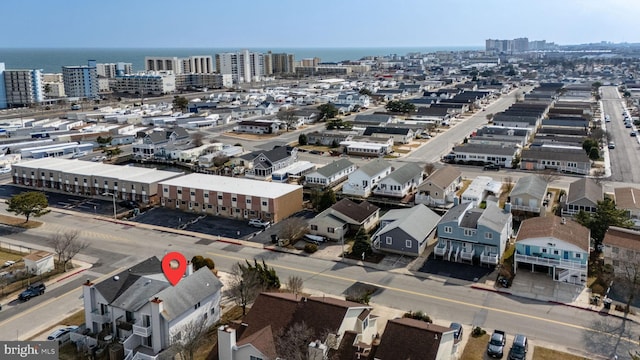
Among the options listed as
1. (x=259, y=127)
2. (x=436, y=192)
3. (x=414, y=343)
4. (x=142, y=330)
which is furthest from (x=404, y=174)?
(x=259, y=127)

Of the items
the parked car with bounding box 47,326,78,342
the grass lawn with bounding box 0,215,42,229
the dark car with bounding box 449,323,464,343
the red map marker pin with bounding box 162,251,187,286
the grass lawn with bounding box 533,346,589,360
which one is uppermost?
the red map marker pin with bounding box 162,251,187,286

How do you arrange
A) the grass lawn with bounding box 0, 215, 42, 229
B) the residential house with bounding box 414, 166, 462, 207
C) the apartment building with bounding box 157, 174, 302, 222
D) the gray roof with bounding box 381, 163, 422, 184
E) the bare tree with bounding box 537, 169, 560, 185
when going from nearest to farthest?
the grass lawn with bounding box 0, 215, 42, 229, the apartment building with bounding box 157, 174, 302, 222, the residential house with bounding box 414, 166, 462, 207, the gray roof with bounding box 381, 163, 422, 184, the bare tree with bounding box 537, 169, 560, 185

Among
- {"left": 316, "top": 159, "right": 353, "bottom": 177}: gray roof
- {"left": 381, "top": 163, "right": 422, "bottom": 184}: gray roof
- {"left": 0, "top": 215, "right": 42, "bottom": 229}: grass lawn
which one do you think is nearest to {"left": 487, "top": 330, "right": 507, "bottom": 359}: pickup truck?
{"left": 381, "top": 163, "right": 422, "bottom": 184}: gray roof

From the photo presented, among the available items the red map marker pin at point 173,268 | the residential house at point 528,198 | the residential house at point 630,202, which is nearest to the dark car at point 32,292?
the red map marker pin at point 173,268

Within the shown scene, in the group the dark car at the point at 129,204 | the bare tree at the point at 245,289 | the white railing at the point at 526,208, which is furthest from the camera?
the dark car at the point at 129,204

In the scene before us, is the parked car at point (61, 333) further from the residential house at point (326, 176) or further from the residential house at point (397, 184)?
the residential house at point (397, 184)

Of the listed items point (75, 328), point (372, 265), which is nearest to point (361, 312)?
point (372, 265)

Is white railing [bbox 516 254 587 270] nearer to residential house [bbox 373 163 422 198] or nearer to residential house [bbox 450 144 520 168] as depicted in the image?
residential house [bbox 373 163 422 198]

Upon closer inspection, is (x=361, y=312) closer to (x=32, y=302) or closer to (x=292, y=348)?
(x=292, y=348)
